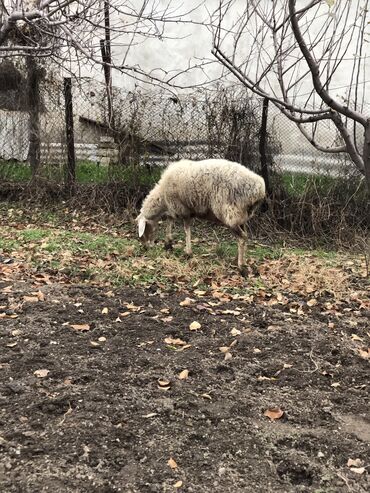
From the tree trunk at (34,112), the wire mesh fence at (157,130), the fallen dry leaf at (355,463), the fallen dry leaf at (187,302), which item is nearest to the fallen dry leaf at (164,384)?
the fallen dry leaf at (355,463)

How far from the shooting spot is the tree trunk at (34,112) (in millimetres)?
10396

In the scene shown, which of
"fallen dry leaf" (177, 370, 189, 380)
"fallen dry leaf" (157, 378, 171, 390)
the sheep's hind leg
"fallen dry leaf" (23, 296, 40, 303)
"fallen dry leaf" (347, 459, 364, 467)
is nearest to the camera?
"fallen dry leaf" (347, 459, 364, 467)

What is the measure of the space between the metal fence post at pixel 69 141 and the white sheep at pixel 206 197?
296 centimetres

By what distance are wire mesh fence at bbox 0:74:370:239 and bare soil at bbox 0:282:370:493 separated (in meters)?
4.51

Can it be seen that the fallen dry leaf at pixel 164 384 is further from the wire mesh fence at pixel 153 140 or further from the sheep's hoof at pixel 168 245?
the wire mesh fence at pixel 153 140

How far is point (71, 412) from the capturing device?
Answer: 3.37m

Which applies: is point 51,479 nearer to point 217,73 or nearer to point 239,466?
point 239,466

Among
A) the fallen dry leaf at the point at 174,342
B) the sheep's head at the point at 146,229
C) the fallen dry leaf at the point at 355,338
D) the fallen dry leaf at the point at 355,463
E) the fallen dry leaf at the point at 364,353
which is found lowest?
the fallen dry leaf at the point at 355,463

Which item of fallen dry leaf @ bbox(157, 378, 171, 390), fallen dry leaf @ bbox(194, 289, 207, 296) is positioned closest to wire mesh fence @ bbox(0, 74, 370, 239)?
fallen dry leaf @ bbox(194, 289, 207, 296)

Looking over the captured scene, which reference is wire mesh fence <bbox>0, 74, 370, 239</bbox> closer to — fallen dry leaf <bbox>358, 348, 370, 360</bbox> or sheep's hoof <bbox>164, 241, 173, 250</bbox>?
sheep's hoof <bbox>164, 241, 173, 250</bbox>

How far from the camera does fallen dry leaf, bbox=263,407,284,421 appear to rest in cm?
348

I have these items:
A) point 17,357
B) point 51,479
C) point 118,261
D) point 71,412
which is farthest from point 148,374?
point 118,261

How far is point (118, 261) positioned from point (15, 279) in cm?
134

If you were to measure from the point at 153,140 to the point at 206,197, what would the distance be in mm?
3338
